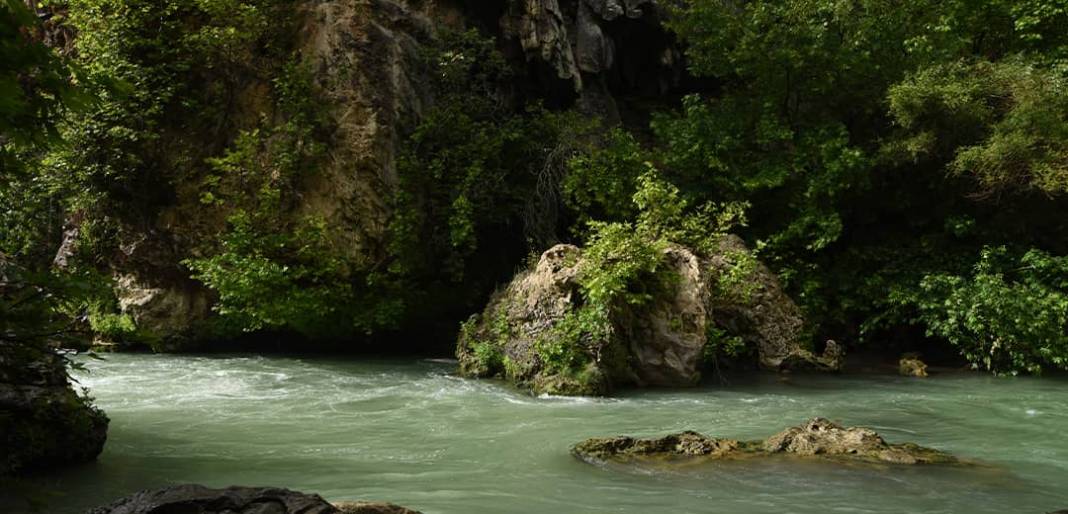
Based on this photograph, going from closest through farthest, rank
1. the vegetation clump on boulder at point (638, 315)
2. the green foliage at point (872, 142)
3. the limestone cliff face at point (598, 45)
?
the vegetation clump on boulder at point (638, 315) < the green foliage at point (872, 142) < the limestone cliff face at point (598, 45)

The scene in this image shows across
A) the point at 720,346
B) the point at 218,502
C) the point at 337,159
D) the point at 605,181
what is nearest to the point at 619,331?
the point at 720,346

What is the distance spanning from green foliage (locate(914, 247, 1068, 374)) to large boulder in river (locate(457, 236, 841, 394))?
7.43 ft

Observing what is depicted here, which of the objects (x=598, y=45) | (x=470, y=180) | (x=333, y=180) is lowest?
(x=333, y=180)

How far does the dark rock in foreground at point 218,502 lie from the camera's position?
377 centimetres

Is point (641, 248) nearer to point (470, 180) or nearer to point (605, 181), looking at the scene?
point (605, 181)

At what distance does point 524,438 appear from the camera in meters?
7.76

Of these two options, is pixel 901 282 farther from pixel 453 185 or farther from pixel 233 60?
pixel 233 60

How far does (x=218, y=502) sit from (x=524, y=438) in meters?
4.23

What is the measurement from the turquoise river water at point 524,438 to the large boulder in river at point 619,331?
50 centimetres

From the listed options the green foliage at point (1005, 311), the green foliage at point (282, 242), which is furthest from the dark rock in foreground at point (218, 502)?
Answer: the green foliage at point (1005, 311)

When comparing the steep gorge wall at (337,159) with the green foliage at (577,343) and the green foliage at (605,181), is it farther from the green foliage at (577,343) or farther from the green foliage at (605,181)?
the green foliage at (577,343)

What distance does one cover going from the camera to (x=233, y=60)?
1528 cm

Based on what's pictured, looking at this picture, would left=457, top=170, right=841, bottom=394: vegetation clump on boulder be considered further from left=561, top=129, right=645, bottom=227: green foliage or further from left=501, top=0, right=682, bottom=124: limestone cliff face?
left=501, top=0, right=682, bottom=124: limestone cliff face

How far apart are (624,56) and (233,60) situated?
31.3 feet
